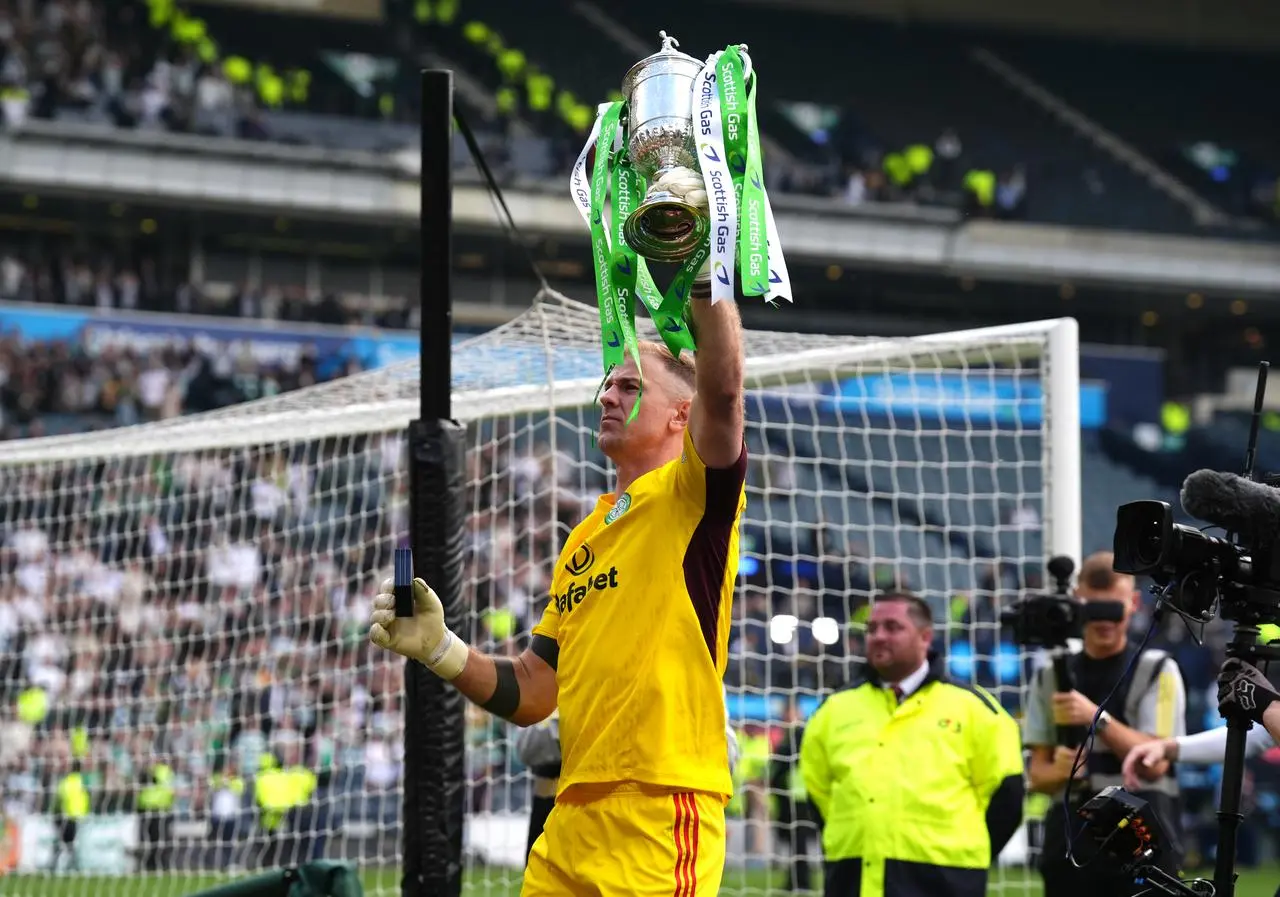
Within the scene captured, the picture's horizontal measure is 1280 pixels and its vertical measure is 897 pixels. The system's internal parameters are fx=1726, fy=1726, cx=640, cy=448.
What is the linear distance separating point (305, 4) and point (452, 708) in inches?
1054

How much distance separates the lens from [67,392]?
21.4 metres

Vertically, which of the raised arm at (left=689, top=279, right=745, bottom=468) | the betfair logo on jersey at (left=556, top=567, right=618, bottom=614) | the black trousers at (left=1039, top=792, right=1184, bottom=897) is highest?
the raised arm at (left=689, top=279, right=745, bottom=468)

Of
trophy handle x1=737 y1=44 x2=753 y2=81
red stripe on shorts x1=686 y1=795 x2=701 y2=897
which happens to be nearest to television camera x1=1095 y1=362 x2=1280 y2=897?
red stripe on shorts x1=686 y1=795 x2=701 y2=897

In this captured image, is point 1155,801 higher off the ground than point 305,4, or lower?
lower

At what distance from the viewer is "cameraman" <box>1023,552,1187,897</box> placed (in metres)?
5.76

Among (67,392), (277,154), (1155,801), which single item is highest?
(277,154)

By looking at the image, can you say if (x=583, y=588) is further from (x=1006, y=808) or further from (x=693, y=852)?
(x=1006, y=808)

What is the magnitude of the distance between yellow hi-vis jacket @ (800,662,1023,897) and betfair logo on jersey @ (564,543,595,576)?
2.70 metres

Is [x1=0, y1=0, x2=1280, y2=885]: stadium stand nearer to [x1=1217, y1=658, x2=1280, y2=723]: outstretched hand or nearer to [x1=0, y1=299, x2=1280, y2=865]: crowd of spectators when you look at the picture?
[x1=0, y1=299, x2=1280, y2=865]: crowd of spectators

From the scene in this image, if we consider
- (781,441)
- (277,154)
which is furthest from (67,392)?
(781,441)

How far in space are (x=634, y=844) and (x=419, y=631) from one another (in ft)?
2.43

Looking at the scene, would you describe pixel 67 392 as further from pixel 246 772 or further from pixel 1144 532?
pixel 1144 532

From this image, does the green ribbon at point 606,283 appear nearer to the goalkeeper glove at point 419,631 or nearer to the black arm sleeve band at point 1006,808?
the goalkeeper glove at point 419,631

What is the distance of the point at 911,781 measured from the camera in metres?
6.26
